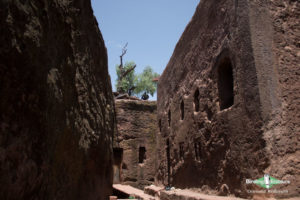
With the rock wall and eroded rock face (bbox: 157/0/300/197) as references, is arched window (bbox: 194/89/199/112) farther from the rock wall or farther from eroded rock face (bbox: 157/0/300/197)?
the rock wall

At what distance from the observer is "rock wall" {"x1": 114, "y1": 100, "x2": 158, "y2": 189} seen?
42.9 ft

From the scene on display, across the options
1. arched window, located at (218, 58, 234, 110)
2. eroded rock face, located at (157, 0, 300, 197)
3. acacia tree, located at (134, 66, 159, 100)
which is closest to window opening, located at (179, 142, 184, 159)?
eroded rock face, located at (157, 0, 300, 197)

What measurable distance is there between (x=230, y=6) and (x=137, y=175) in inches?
386

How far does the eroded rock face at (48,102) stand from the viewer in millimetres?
1245

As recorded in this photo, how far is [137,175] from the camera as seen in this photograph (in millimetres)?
13133

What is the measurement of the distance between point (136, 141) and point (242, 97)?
940 centimetres

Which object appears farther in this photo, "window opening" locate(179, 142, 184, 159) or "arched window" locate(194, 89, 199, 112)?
"window opening" locate(179, 142, 184, 159)

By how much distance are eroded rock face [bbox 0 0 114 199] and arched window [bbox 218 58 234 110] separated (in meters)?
3.42

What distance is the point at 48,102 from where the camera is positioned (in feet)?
5.45

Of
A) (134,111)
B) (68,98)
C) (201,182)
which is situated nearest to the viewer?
(68,98)

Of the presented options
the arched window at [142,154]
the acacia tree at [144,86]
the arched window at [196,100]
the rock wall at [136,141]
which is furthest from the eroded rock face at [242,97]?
the acacia tree at [144,86]

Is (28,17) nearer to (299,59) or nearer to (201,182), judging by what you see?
(299,59)

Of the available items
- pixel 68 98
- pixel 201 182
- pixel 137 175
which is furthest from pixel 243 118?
pixel 137 175

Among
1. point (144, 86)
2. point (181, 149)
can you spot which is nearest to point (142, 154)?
point (181, 149)
